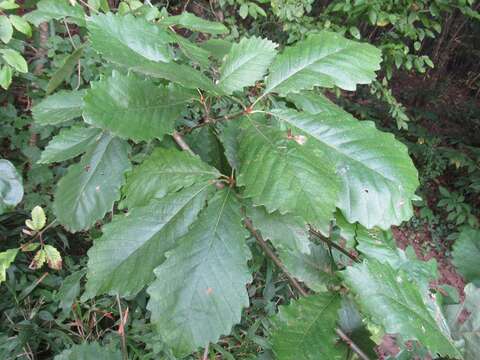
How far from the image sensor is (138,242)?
0.66 metres

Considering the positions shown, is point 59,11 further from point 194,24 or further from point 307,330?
point 307,330

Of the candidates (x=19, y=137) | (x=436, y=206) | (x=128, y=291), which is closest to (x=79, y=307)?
(x=19, y=137)

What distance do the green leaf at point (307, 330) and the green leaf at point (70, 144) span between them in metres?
0.50

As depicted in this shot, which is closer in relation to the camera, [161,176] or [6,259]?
[161,176]

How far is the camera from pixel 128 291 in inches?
24.6

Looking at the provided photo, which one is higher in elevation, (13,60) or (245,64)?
(245,64)

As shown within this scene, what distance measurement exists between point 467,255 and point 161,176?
603 millimetres

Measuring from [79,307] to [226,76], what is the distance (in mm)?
1598

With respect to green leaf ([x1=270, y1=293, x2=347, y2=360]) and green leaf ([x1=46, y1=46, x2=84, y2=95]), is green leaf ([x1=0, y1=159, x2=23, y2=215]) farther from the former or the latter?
green leaf ([x1=270, y1=293, x2=347, y2=360])

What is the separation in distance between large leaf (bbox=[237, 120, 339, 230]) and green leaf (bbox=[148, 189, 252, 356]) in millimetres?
91

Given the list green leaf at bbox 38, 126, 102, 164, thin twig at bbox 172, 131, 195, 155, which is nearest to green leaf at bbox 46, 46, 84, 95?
green leaf at bbox 38, 126, 102, 164

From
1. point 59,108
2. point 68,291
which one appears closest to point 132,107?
point 59,108

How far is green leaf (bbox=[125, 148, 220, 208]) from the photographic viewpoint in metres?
0.66

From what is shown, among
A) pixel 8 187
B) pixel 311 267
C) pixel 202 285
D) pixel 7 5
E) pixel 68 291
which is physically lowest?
pixel 68 291
